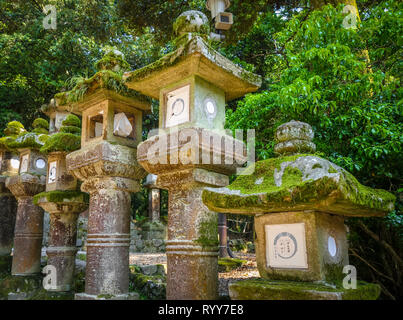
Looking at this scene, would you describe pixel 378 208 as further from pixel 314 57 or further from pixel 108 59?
pixel 108 59

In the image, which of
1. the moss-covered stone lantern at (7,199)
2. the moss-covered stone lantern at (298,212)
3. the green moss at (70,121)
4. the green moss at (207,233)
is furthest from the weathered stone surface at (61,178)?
the moss-covered stone lantern at (298,212)

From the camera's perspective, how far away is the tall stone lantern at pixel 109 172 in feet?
12.6

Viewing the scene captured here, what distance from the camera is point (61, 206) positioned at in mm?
4852

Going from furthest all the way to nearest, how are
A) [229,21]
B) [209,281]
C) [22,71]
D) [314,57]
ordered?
[22,71] → [229,21] → [314,57] → [209,281]

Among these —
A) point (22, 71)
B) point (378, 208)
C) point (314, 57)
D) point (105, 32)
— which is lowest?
point (378, 208)

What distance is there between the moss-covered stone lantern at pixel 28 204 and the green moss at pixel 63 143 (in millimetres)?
967

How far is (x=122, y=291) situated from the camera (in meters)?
3.86

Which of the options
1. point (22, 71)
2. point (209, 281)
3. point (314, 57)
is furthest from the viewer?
point (22, 71)

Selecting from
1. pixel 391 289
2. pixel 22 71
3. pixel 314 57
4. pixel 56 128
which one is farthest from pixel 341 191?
pixel 22 71

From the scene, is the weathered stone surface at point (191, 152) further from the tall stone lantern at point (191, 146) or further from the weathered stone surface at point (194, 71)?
the weathered stone surface at point (194, 71)

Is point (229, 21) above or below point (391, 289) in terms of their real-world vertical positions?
above

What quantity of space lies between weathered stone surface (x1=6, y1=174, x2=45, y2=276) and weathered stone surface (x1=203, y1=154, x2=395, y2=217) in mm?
4286

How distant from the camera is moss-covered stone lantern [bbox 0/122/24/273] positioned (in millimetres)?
6426

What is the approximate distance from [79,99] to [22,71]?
7082 millimetres
